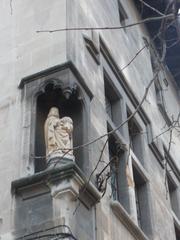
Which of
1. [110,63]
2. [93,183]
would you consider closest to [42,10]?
[110,63]

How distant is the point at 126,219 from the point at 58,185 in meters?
2.21

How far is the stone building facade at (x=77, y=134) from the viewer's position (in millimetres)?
8477

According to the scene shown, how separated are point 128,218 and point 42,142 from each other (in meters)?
1.92

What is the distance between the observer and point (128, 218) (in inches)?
406

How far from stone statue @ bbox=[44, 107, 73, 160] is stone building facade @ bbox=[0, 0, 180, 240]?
281 mm

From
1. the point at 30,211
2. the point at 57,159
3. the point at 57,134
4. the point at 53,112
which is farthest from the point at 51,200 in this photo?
the point at 53,112

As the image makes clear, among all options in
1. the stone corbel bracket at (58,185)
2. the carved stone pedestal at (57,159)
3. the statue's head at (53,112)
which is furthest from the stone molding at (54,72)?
the stone corbel bracket at (58,185)

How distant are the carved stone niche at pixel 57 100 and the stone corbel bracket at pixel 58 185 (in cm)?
88

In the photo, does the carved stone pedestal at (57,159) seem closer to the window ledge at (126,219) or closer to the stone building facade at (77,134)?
the stone building facade at (77,134)

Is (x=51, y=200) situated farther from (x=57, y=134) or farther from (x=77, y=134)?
(x=77, y=134)

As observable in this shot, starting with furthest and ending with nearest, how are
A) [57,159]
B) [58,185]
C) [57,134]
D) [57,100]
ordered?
[57,100] → [57,134] → [57,159] → [58,185]

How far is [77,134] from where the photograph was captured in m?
9.89

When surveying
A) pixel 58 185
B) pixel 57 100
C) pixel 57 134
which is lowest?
pixel 58 185

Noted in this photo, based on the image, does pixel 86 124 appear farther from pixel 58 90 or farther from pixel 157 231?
pixel 157 231
